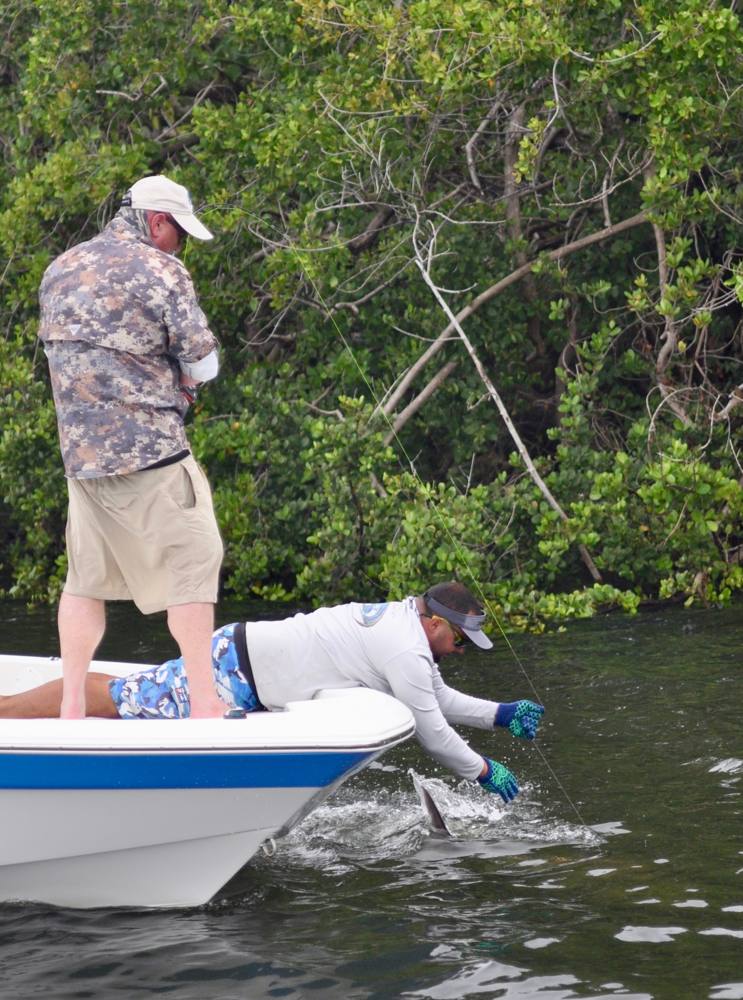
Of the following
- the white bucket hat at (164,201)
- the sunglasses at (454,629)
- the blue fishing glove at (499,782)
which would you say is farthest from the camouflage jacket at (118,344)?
the blue fishing glove at (499,782)

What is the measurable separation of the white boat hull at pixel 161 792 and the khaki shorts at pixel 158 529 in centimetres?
44

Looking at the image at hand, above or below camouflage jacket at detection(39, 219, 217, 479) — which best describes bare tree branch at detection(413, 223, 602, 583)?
below

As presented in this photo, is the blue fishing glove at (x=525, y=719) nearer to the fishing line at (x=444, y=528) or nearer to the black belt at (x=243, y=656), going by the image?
the fishing line at (x=444, y=528)

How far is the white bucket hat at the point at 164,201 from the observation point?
5.18 meters

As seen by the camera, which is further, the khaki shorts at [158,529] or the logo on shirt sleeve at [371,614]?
the logo on shirt sleeve at [371,614]

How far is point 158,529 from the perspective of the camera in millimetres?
5176

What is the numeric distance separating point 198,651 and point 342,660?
63cm

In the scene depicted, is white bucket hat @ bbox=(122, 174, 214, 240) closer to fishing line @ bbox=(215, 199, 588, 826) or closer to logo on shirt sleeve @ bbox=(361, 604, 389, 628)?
logo on shirt sleeve @ bbox=(361, 604, 389, 628)

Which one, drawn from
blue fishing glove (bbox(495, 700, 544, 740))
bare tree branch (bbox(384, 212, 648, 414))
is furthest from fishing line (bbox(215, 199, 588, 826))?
blue fishing glove (bbox(495, 700, 544, 740))

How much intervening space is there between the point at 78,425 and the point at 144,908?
158cm

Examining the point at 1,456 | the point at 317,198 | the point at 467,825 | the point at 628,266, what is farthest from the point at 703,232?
the point at 467,825

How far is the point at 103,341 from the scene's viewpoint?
5.10m

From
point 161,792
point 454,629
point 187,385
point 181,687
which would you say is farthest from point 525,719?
point 187,385

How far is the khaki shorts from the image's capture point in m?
5.17
